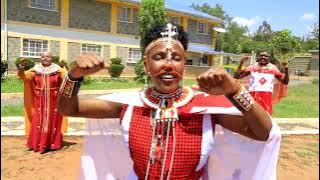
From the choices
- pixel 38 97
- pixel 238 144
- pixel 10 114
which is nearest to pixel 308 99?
pixel 10 114

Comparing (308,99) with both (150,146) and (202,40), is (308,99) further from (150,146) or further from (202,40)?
(150,146)

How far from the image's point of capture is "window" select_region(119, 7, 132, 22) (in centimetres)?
2708

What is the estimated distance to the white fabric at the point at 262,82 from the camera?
8180mm

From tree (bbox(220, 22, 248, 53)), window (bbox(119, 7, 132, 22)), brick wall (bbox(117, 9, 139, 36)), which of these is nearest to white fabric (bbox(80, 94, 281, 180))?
tree (bbox(220, 22, 248, 53))

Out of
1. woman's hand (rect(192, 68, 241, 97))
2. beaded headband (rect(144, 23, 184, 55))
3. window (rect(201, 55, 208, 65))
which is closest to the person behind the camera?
woman's hand (rect(192, 68, 241, 97))

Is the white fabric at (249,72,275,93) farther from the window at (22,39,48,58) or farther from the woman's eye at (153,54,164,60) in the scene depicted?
the window at (22,39,48,58)

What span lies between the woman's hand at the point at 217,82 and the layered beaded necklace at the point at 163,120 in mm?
301

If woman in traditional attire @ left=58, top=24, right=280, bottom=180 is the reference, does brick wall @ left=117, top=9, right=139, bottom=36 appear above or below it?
above

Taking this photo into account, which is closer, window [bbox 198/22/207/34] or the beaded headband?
the beaded headband

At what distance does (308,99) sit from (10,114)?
12322mm

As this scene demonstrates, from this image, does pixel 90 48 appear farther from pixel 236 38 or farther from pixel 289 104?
pixel 236 38

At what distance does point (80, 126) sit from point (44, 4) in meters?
15.3

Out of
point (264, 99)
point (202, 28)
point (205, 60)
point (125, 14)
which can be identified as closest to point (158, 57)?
point (264, 99)

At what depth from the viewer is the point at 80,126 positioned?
9680 mm
